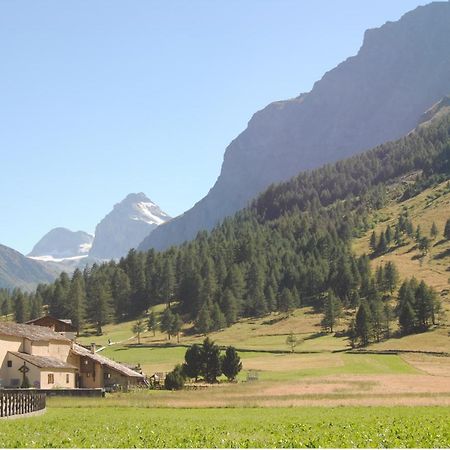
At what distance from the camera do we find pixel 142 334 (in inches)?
6176

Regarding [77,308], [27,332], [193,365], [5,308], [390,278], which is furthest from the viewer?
[5,308]

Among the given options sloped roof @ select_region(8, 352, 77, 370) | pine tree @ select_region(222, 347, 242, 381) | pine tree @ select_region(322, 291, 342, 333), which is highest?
pine tree @ select_region(322, 291, 342, 333)

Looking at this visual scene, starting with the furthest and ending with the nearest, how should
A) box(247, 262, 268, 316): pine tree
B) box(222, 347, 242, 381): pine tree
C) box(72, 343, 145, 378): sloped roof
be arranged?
1. box(247, 262, 268, 316): pine tree
2. box(222, 347, 242, 381): pine tree
3. box(72, 343, 145, 378): sloped roof

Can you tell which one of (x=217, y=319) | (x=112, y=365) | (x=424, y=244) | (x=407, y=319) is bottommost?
(x=112, y=365)

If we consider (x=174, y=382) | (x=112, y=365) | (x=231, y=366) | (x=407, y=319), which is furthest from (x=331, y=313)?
(x=174, y=382)

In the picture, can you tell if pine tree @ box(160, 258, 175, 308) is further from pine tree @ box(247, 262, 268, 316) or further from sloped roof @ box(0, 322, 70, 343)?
sloped roof @ box(0, 322, 70, 343)

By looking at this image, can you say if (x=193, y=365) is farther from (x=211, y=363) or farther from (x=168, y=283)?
(x=168, y=283)

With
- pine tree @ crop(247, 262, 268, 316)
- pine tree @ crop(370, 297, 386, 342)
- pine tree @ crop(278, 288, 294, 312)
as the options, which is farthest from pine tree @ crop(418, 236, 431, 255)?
pine tree @ crop(370, 297, 386, 342)

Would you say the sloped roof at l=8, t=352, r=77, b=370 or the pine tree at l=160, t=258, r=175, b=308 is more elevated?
the pine tree at l=160, t=258, r=175, b=308

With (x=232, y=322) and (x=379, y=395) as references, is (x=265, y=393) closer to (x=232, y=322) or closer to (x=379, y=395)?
(x=379, y=395)

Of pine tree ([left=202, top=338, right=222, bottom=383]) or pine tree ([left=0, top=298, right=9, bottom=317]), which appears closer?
pine tree ([left=202, top=338, right=222, bottom=383])

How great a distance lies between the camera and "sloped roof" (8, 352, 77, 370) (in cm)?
7412

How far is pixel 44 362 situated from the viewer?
75.6m

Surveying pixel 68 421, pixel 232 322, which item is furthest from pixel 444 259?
pixel 68 421
